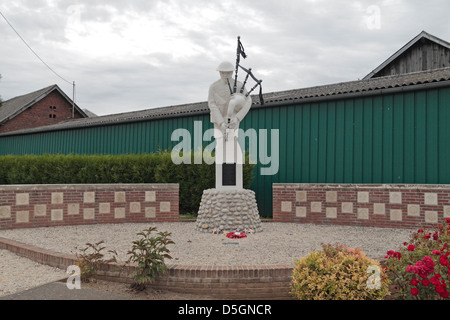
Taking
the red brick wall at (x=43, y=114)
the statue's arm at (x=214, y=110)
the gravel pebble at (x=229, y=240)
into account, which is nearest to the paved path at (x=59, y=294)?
the gravel pebble at (x=229, y=240)

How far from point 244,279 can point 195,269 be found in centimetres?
62

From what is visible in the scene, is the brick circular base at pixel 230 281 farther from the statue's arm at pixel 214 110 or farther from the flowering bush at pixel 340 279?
the statue's arm at pixel 214 110

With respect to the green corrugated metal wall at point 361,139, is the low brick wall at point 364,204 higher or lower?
lower

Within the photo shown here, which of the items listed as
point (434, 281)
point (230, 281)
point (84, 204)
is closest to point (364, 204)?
point (230, 281)

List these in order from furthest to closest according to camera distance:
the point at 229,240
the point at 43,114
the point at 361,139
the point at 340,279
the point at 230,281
Answer: 1. the point at 43,114
2. the point at 361,139
3. the point at 229,240
4. the point at 230,281
5. the point at 340,279

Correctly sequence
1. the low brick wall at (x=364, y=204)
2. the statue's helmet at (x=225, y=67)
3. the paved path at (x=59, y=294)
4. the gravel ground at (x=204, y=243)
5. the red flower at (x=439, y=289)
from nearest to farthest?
Result: the red flower at (x=439, y=289) < the paved path at (x=59, y=294) < the gravel ground at (x=204, y=243) < the statue's helmet at (x=225, y=67) < the low brick wall at (x=364, y=204)

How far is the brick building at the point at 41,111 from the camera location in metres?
27.5

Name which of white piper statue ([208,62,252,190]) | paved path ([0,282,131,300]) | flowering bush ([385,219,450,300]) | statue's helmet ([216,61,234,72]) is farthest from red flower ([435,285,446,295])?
statue's helmet ([216,61,234,72])

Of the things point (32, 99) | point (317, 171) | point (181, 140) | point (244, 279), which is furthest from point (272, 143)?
point (32, 99)

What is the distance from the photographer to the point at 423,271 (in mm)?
3467

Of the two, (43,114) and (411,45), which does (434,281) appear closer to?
(411,45)

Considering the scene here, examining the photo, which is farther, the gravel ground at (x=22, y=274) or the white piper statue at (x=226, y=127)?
the white piper statue at (x=226, y=127)

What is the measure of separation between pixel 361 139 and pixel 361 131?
0.72 ft
